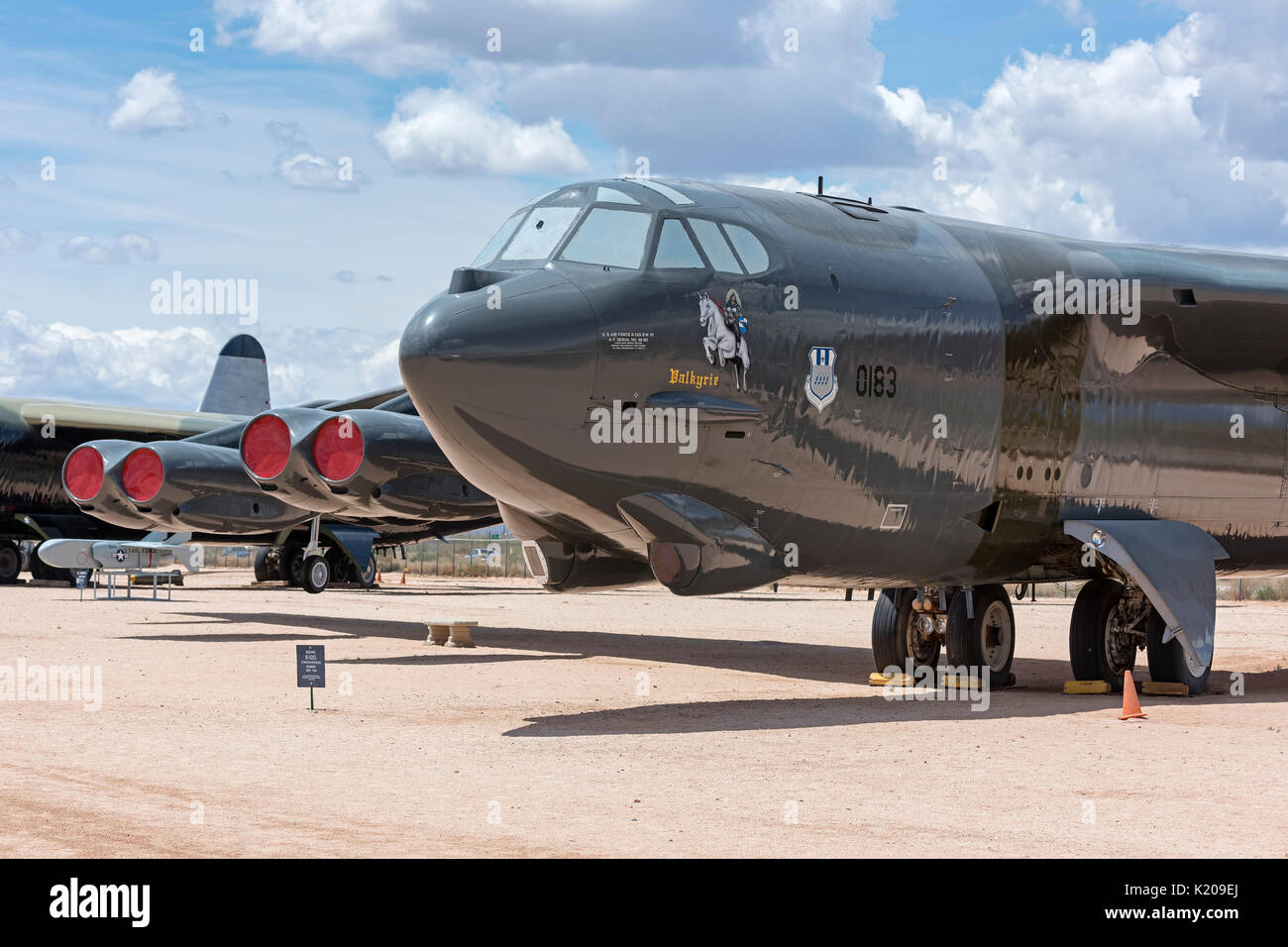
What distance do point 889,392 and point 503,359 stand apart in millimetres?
4318

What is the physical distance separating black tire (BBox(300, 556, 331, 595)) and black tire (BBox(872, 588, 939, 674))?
27135 mm

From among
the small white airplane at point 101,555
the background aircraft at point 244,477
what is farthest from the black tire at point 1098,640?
the small white airplane at point 101,555

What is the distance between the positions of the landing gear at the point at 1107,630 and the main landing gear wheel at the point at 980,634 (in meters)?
0.84

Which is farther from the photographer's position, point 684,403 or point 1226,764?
point 684,403

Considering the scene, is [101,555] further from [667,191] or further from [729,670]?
[667,191]

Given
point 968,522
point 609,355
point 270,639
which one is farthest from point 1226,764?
point 270,639

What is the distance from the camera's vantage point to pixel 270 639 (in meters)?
24.2

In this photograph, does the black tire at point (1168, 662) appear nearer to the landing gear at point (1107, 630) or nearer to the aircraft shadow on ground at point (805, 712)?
the aircraft shadow on ground at point (805, 712)

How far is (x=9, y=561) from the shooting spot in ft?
145

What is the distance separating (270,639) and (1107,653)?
1415 centimetres

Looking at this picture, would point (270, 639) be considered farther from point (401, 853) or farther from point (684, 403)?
point (401, 853)

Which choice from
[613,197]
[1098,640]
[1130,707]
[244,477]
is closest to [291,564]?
[244,477]
